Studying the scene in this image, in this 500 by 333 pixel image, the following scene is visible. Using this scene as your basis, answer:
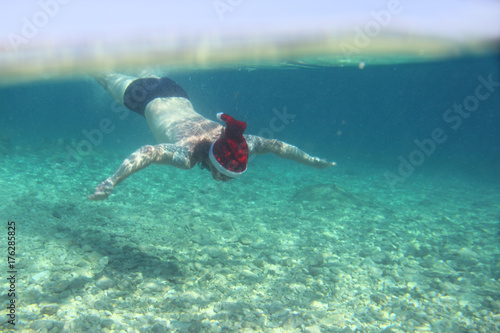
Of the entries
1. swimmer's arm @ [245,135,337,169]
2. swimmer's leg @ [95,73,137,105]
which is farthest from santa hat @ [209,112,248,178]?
swimmer's leg @ [95,73,137,105]

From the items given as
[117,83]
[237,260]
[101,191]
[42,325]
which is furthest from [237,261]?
[117,83]

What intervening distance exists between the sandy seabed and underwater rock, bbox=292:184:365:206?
62 millimetres

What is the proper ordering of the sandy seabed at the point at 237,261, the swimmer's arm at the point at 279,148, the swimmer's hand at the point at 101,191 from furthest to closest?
the swimmer's arm at the point at 279,148, the sandy seabed at the point at 237,261, the swimmer's hand at the point at 101,191

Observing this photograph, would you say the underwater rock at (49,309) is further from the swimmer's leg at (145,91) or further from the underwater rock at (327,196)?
the underwater rock at (327,196)

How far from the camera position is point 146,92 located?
735cm

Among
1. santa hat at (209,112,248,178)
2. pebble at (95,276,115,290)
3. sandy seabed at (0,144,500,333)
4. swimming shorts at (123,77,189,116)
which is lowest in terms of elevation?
pebble at (95,276,115,290)

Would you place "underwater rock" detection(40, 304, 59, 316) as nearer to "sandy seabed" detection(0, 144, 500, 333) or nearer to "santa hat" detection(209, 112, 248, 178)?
"sandy seabed" detection(0, 144, 500, 333)

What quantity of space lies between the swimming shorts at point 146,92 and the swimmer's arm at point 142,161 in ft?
10.9

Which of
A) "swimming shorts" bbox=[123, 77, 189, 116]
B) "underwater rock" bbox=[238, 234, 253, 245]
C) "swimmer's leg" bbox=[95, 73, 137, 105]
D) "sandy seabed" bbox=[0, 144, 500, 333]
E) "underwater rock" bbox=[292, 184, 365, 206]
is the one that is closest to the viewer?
"sandy seabed" bbox=[0, 144, 500, 333]

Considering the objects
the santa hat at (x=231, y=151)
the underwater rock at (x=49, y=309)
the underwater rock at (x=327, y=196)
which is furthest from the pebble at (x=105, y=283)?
the underwater rock at (x=327, y=196)

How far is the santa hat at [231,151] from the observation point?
168 inches

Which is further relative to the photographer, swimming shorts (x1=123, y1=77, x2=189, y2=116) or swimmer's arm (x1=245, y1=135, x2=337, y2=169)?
swimming shorts (x1=123, y1=77, x2=189, y2=116)

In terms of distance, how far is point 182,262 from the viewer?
16.6ft

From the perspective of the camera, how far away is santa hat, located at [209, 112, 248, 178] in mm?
4258
